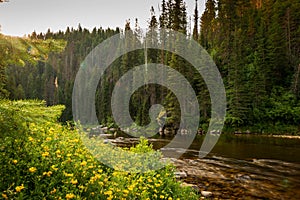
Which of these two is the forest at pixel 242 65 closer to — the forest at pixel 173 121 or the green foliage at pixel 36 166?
the forest at pixel 173 121

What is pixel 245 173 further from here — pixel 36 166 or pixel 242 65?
pixel 242 65

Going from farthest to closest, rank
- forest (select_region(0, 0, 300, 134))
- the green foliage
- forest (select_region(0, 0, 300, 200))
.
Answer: forest (select_region(0, 0, 300, 134)) → forest (select_region(0, 0, 300, 200)) → the green foliage

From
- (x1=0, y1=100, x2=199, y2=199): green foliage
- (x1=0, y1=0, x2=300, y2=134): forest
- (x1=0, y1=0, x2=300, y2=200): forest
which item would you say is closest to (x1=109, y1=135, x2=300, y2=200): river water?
(x1=0, y1=0, x2=300, y2=200): forest

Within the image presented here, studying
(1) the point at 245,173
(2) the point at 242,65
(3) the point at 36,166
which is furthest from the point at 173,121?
(3) the point at 36,166

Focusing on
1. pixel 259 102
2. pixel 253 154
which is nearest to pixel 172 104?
pixel 259 102

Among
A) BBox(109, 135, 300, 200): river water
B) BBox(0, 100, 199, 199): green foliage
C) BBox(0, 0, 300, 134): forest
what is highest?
BBox(0, 0, 300, 134): forest

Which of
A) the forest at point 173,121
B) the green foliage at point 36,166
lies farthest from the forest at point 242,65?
the green foliage at point 36,166

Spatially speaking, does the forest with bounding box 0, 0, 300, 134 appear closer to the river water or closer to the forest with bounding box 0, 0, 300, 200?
the forest with bounding box 0, 0, 300, 200

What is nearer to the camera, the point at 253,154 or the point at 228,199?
the point at 228,199

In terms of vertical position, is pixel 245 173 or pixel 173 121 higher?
pixel 173 121

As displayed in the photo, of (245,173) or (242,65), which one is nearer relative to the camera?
(245,173)

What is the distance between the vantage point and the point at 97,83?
76.4m

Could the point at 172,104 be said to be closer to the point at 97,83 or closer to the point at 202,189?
the point at 202,189

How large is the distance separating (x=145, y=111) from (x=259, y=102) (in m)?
17.5
